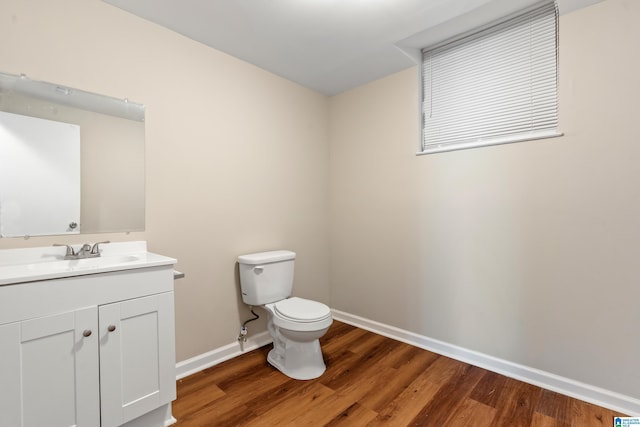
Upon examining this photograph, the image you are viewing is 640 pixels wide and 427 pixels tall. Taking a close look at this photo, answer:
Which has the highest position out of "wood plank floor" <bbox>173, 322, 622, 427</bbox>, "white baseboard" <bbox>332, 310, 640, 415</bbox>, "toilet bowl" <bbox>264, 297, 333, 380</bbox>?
"toilet bowl" <bbox>264, 297, 333, 380</bbox>

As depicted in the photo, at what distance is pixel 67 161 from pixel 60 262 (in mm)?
547

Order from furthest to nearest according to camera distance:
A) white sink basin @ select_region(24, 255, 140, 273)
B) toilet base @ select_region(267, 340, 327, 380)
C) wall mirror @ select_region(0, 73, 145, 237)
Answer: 1. toilet base @ select_region(267, 340, 327, 380)
2. wall mirror @ select_region(0, 73, 145, 237)
3. white sink basin @ select_region(24, 255, 140, 273)

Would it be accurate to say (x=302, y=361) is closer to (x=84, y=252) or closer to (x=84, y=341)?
(x=84, y=341)

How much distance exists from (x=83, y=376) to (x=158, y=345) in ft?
0.97

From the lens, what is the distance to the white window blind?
184 centimetres

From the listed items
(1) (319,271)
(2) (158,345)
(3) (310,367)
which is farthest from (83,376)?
(1) (319,271)

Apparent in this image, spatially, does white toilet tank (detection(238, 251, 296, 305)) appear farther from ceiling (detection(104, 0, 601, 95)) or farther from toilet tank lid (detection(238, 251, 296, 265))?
ceiling (detection(104, 0, 601, 95))

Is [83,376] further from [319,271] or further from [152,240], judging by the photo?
[319,271]

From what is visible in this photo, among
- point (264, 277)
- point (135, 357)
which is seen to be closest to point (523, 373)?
point (264, 277)

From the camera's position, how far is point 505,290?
1.97 metres

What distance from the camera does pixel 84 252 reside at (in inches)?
60.9

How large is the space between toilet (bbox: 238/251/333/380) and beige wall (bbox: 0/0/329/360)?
19cm

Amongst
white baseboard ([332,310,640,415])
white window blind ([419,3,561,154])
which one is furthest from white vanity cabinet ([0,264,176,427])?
white window blind ([419,3,561,154])

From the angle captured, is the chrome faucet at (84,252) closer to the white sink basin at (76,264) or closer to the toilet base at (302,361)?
the white sink basin at (76,264)
